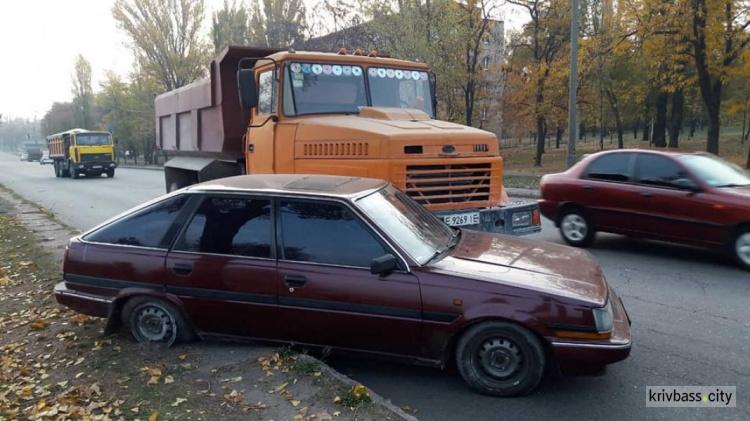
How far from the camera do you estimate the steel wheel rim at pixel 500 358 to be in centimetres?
380

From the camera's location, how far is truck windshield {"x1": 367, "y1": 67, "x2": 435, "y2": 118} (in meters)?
7.51

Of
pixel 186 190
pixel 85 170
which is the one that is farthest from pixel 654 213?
pixel 85 170

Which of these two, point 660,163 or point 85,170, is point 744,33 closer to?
point 660,163

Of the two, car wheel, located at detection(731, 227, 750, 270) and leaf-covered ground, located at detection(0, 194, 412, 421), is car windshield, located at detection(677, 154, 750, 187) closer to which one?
car wheel, located at detection(731, 227, 750, 270)

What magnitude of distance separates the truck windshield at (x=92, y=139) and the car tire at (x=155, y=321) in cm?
3046

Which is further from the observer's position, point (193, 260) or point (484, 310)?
point (193, 260)

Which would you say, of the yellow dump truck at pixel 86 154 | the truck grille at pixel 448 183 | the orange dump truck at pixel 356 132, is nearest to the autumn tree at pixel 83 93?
the yellow dump truck at pixel 86 154

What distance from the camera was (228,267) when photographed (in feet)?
14.3

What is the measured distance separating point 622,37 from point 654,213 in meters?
15.6

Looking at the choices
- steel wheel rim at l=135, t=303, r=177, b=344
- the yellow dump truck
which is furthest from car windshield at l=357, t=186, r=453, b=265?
Result: the yellow dump truck

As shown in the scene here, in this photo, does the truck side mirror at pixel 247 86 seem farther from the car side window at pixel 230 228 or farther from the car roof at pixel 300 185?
the car side window at pixel 230 228

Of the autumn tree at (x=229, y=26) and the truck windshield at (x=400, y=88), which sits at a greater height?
the autumn tree at (x=229, y=26)

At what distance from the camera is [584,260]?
4633mm

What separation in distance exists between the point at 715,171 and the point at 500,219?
11.9 ft
